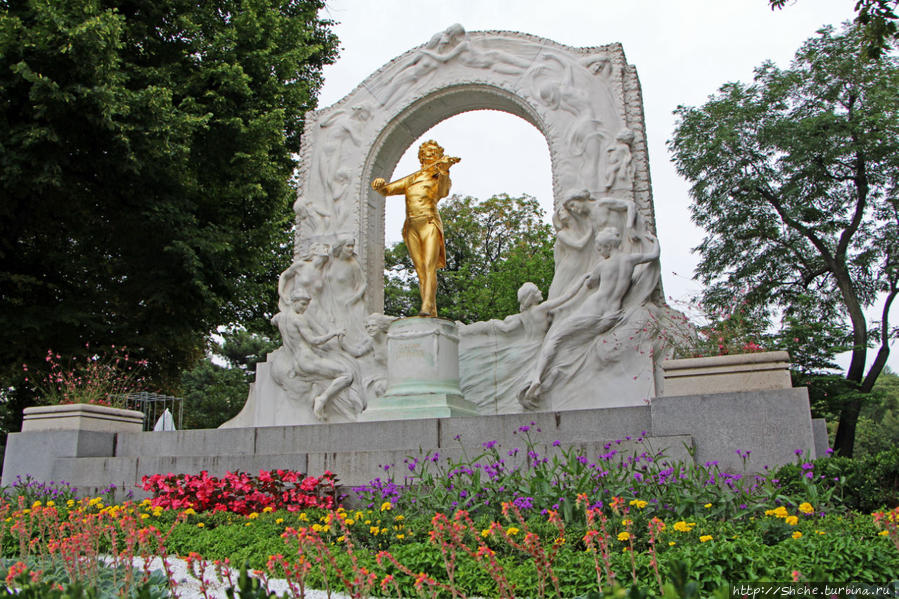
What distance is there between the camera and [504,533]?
3115 millimetres

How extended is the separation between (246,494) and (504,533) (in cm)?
374

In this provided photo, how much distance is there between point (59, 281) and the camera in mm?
13383

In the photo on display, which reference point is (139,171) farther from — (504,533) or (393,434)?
(504,533)

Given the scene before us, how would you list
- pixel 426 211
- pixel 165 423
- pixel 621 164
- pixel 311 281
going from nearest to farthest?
pixel 621 164
pixel 426 211
pixel 311 281
pixel 165 423

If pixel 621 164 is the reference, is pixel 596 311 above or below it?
below

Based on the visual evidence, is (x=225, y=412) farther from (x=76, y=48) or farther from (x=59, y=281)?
(x=76, y=48)

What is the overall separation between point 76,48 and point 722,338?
9.79 meters

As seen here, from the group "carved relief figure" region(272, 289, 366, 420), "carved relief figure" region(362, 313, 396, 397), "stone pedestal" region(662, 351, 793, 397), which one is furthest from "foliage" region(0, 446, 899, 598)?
"carved relief figure" region(362, 313, 396, 397)

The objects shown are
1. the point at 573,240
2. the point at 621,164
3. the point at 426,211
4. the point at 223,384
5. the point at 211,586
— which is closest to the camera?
the point at 211,586

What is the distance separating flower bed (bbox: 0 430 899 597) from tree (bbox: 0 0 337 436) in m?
6.47

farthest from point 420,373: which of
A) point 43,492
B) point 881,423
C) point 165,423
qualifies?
point 881,423

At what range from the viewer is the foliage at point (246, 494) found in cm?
611

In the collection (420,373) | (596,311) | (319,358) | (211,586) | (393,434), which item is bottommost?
(211,586)

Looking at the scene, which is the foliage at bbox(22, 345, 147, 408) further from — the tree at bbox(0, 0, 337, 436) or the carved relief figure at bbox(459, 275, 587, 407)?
the carved relief figure at bbox(459, 275, 587, 407)
